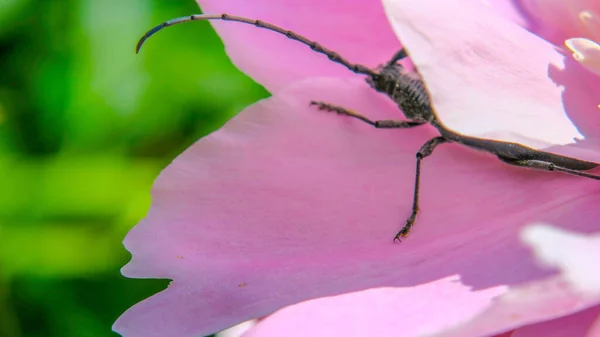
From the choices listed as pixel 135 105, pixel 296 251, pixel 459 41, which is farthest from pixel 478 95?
pixel 135 105

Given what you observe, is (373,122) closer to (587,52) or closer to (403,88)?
(403,88)

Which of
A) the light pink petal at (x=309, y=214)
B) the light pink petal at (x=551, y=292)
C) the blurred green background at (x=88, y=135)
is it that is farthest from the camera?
the blurred green background at (x=88, y=135)

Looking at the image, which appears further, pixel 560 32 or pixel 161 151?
pixel 161 151

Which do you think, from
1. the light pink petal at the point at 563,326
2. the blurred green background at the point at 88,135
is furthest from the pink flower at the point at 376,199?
the blurred green background at the point at 88,135

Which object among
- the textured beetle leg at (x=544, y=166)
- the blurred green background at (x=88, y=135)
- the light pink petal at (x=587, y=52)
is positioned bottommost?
the blurred green background at (x=88, y=135)

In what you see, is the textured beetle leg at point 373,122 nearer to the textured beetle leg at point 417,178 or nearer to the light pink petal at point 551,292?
the textured beetle leg at point 417,178

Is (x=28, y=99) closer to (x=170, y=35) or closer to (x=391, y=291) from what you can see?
(x=170, y=35)

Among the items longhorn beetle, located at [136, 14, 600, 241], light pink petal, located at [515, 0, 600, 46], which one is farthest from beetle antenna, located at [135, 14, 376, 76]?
light pink petal, located at [515, 0, 600, 46]
